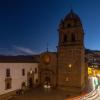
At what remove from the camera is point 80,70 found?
3794cm

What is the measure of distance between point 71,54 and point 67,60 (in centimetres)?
178

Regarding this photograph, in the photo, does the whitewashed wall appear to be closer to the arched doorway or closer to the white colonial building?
the white colonial building

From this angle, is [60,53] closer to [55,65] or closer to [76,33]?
[55,65]

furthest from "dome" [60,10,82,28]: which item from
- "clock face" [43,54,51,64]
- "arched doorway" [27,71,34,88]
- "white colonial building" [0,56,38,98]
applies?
"arched doorway" [27,71,34,88]

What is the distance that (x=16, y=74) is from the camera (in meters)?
34.1

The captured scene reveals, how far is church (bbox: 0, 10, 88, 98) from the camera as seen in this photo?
37844 millimetres

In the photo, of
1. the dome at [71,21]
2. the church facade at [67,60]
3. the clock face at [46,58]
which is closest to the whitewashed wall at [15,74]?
the clock face at [46,58]

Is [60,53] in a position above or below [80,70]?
above

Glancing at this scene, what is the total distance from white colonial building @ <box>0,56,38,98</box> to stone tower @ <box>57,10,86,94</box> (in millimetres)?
6632

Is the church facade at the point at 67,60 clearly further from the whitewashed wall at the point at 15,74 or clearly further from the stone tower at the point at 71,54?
the whitewashed wall at the point at 15,74

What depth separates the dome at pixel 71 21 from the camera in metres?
39.2

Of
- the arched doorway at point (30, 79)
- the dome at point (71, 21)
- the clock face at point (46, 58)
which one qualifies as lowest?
the arched doorway at point (30, 79)

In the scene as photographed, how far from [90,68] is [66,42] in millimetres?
34594

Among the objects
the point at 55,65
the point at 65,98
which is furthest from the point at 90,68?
the point at 65,98
